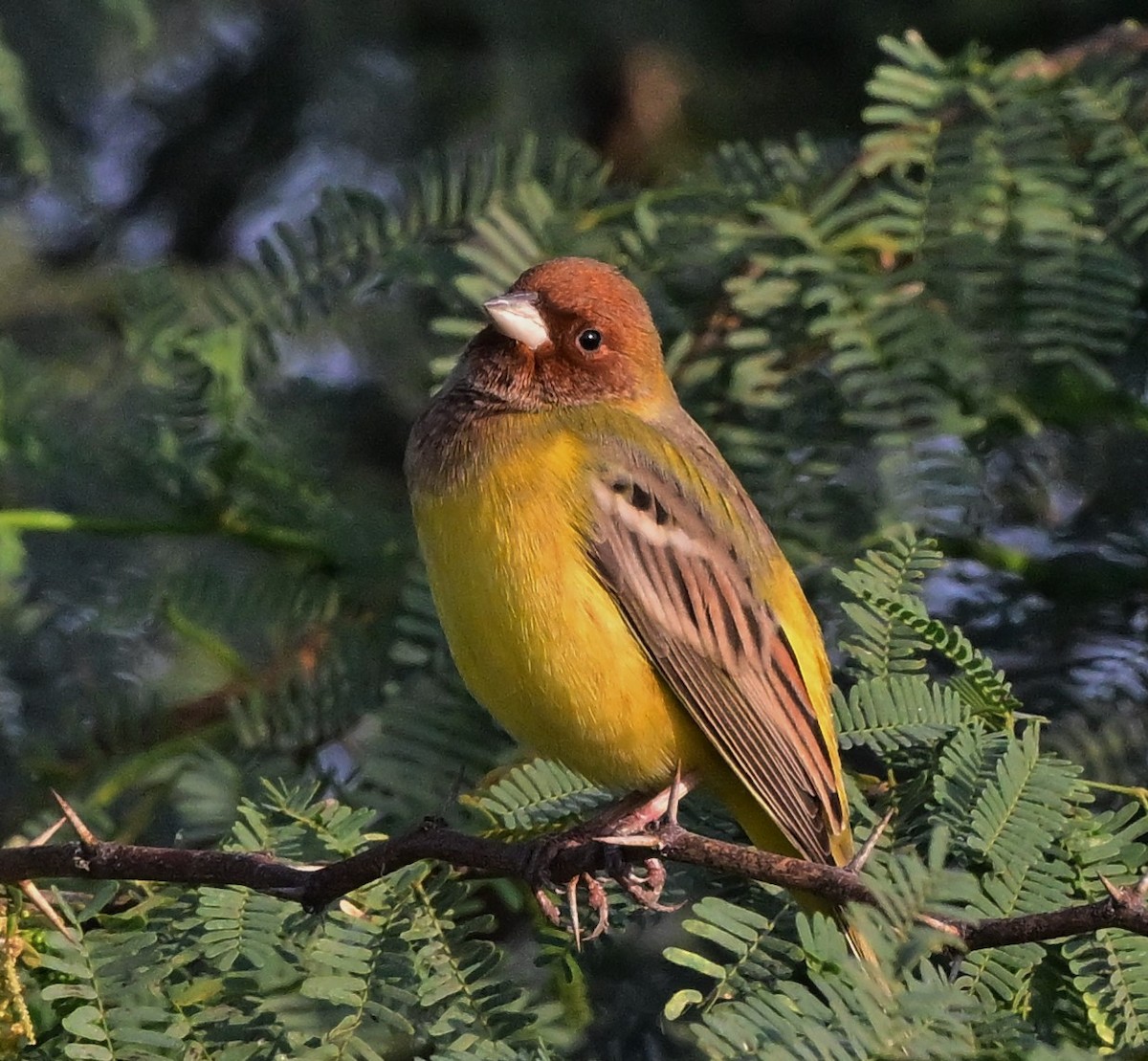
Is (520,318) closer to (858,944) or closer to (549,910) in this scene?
(549,910)

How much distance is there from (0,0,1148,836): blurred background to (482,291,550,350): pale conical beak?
0.82 meters

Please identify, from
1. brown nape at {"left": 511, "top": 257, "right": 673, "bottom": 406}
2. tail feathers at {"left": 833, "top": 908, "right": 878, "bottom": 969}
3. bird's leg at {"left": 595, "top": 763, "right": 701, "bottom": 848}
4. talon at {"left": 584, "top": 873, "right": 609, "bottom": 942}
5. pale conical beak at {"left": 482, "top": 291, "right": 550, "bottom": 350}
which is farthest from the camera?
brown nape at {"left": 511, "top": 257, "right": 673, "bottom": 406}

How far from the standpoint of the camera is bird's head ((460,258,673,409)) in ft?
12.6

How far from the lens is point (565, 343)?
3926mm

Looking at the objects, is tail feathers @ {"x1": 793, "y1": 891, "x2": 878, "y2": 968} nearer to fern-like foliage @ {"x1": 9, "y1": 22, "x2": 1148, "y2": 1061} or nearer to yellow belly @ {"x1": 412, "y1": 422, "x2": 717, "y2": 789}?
fern-like foliage @ {"x1": 9, "y1": 22, "x2": 1148, "y2": 1061}

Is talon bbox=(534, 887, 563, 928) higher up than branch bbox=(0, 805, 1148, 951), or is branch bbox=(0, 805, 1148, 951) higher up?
branch bbox=(0, 805, 1148, 951)

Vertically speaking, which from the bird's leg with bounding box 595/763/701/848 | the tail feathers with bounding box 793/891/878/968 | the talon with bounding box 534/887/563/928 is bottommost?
the talon with bounding box 534/887/563/928

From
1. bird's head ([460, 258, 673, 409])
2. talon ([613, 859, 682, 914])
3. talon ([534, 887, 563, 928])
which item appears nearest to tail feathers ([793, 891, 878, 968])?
talon ([613, 859, 682, 914])

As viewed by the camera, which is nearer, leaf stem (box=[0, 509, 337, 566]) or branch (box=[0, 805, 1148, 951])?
branch (box=[0, 805, 1148, 951])

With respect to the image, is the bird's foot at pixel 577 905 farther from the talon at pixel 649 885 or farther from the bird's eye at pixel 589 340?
the bird's eye at pixel 589 340

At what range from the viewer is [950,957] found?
2.56 metres

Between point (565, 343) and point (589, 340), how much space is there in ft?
0.20

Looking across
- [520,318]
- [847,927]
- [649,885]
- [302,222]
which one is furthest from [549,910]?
[302,222]

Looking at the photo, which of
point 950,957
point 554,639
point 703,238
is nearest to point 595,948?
point 554,639
